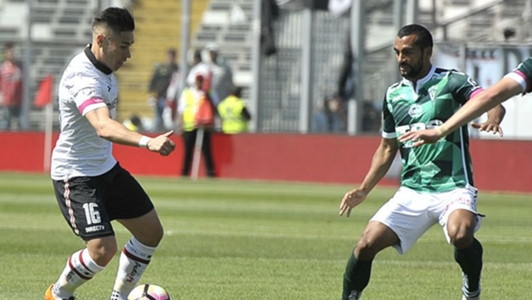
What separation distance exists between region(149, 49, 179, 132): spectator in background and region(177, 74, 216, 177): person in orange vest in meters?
2.45

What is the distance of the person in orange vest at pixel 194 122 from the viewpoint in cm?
2538

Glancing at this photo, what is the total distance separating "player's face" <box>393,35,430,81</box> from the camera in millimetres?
8305

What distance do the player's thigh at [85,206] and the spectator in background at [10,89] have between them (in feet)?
64.9

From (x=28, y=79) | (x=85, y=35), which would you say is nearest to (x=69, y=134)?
(x=28, y=79)

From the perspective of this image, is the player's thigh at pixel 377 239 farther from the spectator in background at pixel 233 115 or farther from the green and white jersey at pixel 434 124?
the spectator in background at pixel 233 115

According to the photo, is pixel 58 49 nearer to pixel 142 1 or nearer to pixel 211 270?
pixel 142 1

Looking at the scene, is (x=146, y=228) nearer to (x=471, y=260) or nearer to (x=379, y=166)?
(x=379, y=166)

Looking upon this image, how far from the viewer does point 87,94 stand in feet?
25.2

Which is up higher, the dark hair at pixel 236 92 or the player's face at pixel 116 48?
the player's face at pixel 116 48

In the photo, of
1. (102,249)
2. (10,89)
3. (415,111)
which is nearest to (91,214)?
(102,249)

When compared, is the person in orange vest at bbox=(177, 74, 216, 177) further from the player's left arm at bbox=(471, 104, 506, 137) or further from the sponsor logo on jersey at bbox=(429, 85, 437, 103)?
the player's left arm at bbox=(471, 104, 506, 137)

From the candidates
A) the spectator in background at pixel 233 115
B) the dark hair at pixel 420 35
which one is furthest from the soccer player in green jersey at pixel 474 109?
the spectator in background at pixel 233 115

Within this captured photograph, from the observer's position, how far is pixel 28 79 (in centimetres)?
2723

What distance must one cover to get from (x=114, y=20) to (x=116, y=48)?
18 cm
